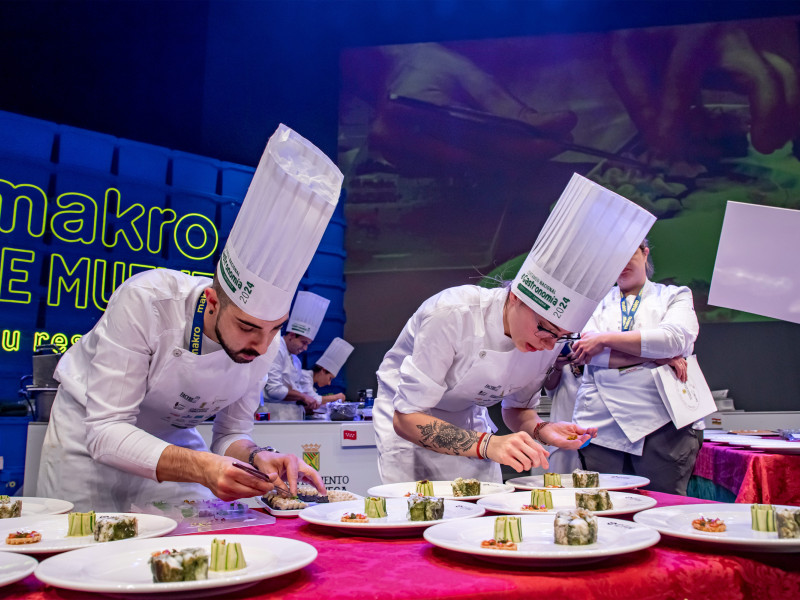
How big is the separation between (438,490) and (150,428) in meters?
0.86

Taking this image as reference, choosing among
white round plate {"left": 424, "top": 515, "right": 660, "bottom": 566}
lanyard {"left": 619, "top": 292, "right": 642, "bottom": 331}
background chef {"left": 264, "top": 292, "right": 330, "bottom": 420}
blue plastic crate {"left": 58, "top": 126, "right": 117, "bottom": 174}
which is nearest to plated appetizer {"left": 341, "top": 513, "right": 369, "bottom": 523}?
white round plate {"left": 424, "top": 515, "right": 660, "bottom": 566}

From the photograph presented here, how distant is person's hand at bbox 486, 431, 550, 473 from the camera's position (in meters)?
1.68

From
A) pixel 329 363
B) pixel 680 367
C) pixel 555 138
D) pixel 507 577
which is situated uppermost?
pixel 555 138

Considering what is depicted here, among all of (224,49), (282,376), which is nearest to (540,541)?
(282,376)

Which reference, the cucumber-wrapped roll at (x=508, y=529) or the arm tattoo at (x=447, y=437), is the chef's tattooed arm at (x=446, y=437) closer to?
the arm tattoo at (x=447, y=437)

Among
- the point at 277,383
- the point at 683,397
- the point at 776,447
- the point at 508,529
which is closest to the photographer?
the point at 508,529

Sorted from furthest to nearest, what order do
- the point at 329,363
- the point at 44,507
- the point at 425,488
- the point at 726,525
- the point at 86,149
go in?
the point at 329,363
the point at 86,149
the point at 425,488
the point at 44,507
the point at 726,525

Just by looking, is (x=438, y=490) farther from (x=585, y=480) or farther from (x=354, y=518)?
(x=354, y=518)

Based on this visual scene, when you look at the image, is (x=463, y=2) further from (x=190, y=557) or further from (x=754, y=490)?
(x=190, y=557)

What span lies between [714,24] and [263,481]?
7.43 metres

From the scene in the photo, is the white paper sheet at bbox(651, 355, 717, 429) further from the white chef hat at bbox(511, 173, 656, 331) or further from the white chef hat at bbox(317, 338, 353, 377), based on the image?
the white chef hat at bbox(317, 338, 353, 377)

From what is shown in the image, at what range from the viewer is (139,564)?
98 cm

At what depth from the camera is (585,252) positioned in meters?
1.98

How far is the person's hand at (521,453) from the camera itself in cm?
168
